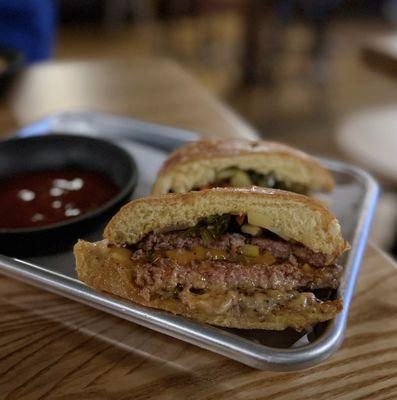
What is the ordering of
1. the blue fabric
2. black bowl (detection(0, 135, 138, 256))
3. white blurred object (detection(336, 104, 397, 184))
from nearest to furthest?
black bowl (detection(0, 135, 138, 256)), white blurred object (detection(336, 104, 397, 184)), the blue fabric

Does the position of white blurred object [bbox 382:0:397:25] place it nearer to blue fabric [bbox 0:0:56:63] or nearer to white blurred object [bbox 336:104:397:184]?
white blurred object [bbox 336:104:397:184]

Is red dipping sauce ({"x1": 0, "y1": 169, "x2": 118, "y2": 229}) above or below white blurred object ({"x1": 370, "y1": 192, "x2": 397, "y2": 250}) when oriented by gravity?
above

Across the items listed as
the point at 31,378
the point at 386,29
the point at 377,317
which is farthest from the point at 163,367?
the point at 386,29

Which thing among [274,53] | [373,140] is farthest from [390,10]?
[373,140]

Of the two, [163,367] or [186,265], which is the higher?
[186,265]

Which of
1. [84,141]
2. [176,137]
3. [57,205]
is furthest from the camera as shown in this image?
[176,137]

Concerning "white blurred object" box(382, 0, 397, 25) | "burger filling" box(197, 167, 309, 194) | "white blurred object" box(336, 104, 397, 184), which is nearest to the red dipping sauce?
"burger filling" box(197, 167, 309, 194)

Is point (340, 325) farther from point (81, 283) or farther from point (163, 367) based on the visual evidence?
point (81, 283)
